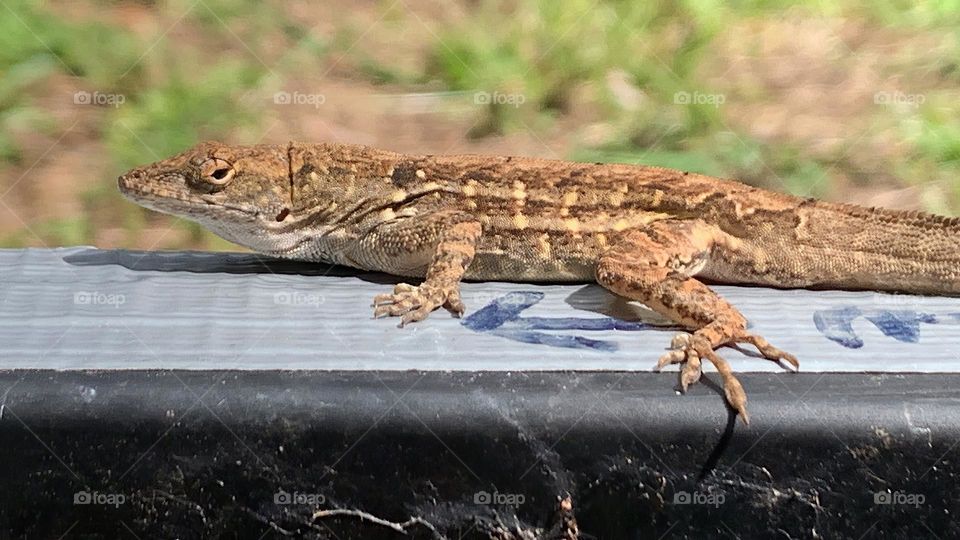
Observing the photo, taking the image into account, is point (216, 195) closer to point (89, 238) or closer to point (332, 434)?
point (332, 434)

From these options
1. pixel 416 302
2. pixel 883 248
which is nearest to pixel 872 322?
pixel 883 248

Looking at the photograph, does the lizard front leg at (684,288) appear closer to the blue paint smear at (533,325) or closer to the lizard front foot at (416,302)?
the blue paint smear at (533,325)

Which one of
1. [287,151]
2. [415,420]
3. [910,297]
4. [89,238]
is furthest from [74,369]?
[89,238]

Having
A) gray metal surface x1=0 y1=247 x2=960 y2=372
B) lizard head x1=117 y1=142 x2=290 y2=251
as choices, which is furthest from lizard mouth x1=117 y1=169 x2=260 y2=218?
gray metal surface x1=0 y1=247 x2=960 y2=372

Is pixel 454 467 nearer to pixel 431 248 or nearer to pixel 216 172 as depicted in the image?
pixel 431 248

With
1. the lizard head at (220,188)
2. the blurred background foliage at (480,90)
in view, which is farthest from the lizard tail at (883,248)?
the blurred background foliage at (480,90)

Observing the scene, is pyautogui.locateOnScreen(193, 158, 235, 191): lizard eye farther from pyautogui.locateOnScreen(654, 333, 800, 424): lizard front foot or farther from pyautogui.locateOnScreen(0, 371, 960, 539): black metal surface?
pyautogui.locateOnScreen(654, 333, 800, 424): lizard front foot
